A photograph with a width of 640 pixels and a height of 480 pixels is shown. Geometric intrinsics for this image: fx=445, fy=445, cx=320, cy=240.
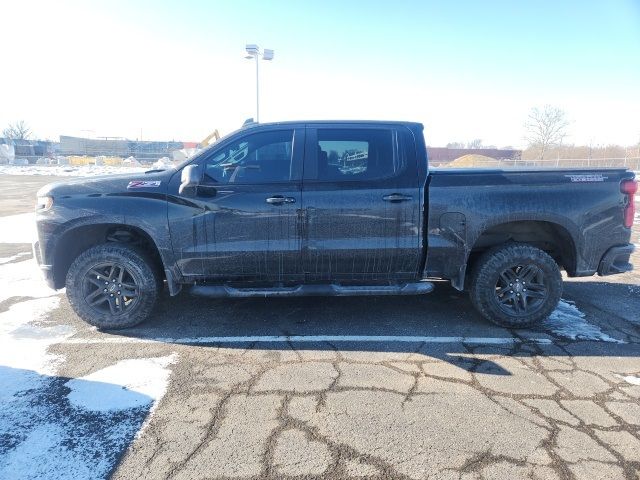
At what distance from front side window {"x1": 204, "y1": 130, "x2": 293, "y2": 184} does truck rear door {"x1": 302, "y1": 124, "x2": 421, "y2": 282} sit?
229 millimetres

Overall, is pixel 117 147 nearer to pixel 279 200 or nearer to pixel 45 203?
pixel 45 203

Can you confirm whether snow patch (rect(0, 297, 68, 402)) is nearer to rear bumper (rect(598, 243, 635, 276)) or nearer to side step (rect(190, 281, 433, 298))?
side step (rect(190, 281, 433, 298))

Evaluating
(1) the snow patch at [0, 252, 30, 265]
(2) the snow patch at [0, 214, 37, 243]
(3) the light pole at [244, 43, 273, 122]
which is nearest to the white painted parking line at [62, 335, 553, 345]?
(1) the snow patch at [0, 252, 30, 265]

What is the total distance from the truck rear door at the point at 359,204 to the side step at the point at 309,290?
11cm

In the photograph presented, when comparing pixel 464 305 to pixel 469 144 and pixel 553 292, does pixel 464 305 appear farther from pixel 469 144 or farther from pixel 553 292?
pixel 469 144

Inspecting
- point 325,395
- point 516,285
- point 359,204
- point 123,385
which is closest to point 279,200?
point 359,204

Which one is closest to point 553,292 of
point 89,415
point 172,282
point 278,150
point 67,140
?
point 278,150

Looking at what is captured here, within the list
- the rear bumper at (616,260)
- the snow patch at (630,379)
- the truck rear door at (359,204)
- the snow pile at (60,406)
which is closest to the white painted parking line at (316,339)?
the snow pile at (60,406)

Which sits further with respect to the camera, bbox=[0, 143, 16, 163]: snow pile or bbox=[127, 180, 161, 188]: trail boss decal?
bbox=[0, 143, 16, 163]: snow pile

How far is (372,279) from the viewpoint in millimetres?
4445

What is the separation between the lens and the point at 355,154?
4.39m

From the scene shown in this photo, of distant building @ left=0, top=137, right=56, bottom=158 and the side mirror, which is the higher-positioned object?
distant building @ left=0, top=137, right=56, bottom=158

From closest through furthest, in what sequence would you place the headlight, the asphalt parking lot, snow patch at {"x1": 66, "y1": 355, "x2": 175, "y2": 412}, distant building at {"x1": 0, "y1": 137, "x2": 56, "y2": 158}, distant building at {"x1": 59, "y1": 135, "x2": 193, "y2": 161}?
the asphalt parking lot → snow patch at {"x1": 66, "y1": 355, "x2": 175, "y2": 412} → the headlight → distant building at {"x1": 0, "y1": 137, "x2": 56, "y2": 158} → distant building at {"x1": 59, "y1": 135, "x2": 193, "y2": 161}

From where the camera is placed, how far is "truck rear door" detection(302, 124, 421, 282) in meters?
4.22
